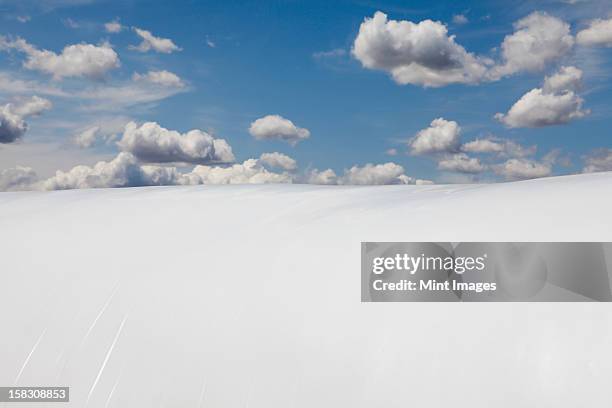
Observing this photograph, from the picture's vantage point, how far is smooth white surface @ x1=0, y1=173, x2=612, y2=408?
7633mm

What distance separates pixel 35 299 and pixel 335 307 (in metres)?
7.28

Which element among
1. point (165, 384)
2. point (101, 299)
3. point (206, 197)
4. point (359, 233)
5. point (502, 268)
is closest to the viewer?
point (502, 268)

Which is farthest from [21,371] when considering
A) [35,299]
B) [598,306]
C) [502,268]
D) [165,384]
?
[598,306]

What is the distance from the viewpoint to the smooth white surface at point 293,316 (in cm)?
763

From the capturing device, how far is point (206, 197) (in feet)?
53.6

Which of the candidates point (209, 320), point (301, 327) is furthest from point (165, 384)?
point (301, 327)

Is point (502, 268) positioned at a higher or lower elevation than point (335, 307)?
higher

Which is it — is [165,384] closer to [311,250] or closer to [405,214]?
[311,250]

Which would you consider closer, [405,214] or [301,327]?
[301,327]

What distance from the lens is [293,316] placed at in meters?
9.41

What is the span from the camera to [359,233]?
1062cm

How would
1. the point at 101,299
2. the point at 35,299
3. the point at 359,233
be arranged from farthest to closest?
the point at 35,299, the point at 101,299, the point at 359,233

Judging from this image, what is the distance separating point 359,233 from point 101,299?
5.58m

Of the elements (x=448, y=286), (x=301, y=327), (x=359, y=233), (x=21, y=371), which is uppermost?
(x=359, y=233)
